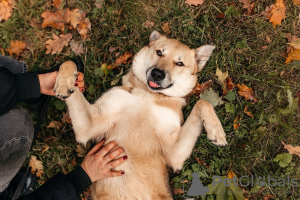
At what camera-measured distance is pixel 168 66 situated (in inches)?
128

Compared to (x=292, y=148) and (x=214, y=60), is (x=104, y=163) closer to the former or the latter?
(x=214, y=60)

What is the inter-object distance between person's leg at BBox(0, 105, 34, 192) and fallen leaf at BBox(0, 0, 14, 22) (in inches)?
91.8

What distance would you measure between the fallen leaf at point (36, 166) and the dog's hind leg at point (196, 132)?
7.98 ft

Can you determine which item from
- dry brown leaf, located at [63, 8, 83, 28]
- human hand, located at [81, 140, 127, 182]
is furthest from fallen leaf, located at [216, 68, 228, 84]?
dry brown leaf, located at [63, 8, 83, 28]

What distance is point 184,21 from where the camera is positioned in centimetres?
421

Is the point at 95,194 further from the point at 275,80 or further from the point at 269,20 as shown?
the point at 269,20

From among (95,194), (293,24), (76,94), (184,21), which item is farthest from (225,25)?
(95,194)

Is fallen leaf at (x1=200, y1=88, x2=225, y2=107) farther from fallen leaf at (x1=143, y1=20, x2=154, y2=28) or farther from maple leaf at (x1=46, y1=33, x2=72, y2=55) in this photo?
maple leaf at (x1=46, y1=33, x2=72, y2=55)

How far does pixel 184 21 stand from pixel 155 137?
2.20 m

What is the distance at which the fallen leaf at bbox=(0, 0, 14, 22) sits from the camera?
178 inches

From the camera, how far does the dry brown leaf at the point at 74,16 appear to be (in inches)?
171

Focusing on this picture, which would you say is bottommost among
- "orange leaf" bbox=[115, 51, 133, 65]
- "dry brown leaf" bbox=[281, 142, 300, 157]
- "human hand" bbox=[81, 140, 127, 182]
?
"dry brown leaf" bbox=[281, 142, 300, 157]

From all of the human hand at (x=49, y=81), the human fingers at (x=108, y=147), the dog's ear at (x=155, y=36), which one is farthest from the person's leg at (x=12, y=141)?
the dog's ear at (x=155, y=36)

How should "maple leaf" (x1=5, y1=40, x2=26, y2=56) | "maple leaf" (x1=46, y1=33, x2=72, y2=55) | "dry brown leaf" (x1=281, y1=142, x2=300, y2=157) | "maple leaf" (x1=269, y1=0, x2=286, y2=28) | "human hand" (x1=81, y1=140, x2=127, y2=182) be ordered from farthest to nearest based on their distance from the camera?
"maple leaf" (x1=5, y1=40, x2=26, y2=56) < "maple leaf" (x1=46, y1=33, x2=72, y2=55) < "maple leaf" (x1=269, y1=0, x2=286, y2=28) < "dry brown leaf" (x1=281, y1=142, x2=300, y2=157) < "human hand" (x1=81, y1=140, x2=127, y2=182)
